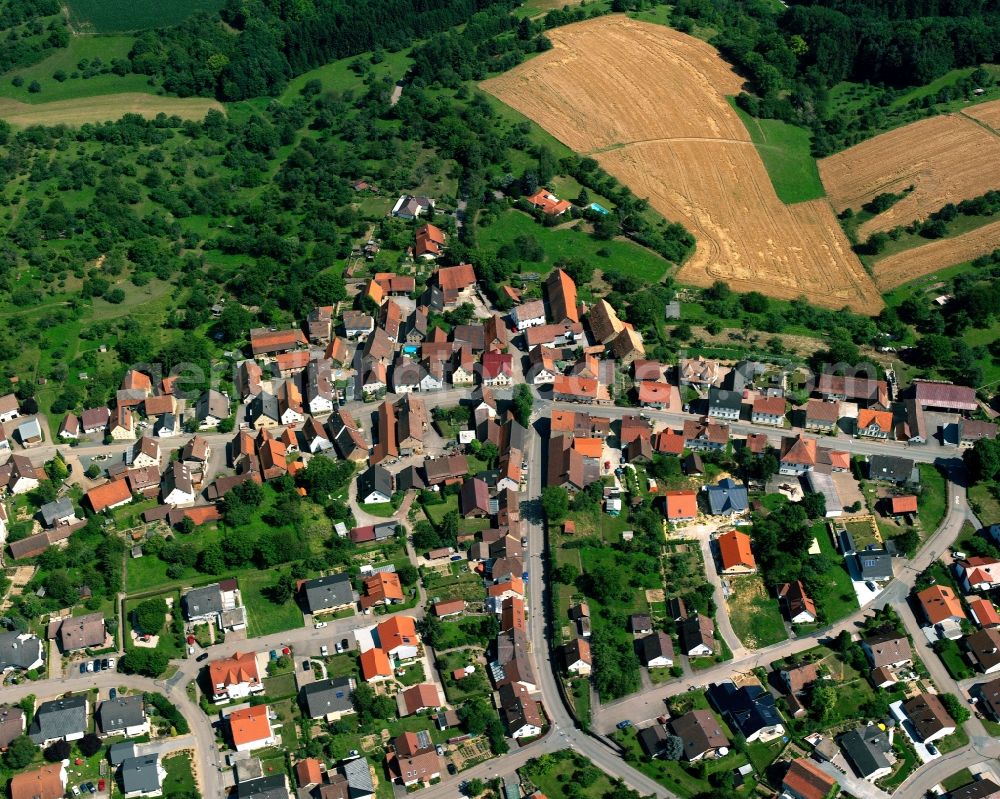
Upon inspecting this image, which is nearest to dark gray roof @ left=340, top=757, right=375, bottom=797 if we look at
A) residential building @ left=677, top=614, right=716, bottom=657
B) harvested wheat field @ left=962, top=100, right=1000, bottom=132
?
residential building @ left=677, top=614, right=716, bottom=657

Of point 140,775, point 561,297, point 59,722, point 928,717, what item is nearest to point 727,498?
point 928,717

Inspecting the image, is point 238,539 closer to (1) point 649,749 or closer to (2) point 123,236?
(1) point 649,749

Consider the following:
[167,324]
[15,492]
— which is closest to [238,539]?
[15,492]

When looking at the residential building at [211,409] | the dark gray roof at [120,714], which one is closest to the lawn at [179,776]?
the dark gray roof at [120,714]

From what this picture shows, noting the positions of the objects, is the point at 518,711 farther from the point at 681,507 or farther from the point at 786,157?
the point at 786,157

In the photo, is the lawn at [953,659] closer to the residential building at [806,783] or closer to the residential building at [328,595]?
the residential building at [806,783]
